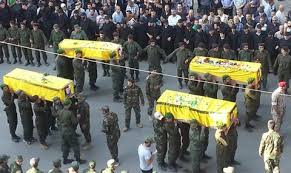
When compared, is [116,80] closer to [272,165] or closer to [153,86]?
[153,86]

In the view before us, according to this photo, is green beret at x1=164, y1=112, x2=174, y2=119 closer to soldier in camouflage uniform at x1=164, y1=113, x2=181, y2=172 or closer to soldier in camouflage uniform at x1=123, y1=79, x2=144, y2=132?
soldier in camouflage uniform at x1=164, y1=113, x2=181, y2=172

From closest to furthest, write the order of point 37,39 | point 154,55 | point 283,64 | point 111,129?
point 111,129 < point 283,64 < point 154,55 < point 37,39

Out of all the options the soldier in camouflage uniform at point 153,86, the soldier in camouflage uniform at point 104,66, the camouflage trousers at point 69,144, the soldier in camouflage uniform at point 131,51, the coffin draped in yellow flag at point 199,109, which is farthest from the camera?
the soldier in camouflage uniform at point 104,66

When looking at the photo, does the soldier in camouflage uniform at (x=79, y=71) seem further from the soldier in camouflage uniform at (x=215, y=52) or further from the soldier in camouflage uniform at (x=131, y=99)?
the soldier in camouflage uniform at (x=215, y=52)

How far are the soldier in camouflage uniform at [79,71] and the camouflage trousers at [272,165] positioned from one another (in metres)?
5.81

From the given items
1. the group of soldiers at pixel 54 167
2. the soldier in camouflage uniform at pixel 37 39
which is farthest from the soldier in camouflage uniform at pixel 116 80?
the group of soldiers at pixel 54 167

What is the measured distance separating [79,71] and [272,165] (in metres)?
5.95

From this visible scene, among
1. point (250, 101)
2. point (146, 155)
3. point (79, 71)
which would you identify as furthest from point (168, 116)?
point (79, 71)

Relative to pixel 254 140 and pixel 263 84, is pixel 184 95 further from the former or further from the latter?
pixel 263 84

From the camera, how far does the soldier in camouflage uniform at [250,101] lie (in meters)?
13.4

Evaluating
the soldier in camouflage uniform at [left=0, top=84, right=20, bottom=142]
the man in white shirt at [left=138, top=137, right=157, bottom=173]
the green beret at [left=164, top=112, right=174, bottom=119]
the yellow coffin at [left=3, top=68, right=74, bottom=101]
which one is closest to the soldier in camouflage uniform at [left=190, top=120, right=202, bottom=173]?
the green beret at [left=164, top=112, right=174, bottom=119]

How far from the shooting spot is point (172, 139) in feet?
39.8

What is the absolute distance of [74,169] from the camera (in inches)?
422

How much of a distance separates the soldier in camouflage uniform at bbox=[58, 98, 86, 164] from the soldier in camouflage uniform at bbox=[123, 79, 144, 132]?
59.1 inches
